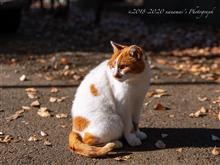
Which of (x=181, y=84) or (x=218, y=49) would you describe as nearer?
(x=181, y=84)

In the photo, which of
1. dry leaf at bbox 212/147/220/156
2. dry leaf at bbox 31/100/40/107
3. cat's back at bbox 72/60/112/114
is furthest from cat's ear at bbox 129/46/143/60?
dry leaf at bbox 31/100/40/107

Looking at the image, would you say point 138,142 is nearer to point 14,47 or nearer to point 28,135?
point 28,135

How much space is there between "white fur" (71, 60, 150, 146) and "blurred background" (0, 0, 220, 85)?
266 cm

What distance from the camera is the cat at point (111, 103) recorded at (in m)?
4.96

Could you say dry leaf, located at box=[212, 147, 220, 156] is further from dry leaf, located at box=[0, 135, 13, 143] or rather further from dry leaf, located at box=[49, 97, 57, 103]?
dry leaf, located at box=[49, 97, 57, 103]

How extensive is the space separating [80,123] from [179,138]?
1.11m

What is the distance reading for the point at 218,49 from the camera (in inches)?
393

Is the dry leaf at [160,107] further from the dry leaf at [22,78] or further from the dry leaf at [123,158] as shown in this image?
the dry leaf at [22,78]

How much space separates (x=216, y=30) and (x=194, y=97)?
4.76 meters

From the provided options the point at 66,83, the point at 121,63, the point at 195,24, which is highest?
the point at 121,63

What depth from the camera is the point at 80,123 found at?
5.16 m

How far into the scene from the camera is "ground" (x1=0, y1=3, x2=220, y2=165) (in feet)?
17.2

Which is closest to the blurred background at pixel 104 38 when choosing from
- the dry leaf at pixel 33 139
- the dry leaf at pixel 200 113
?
the dry leaf at pixel 200 113

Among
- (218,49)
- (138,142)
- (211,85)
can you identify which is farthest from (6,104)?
(218,49)
